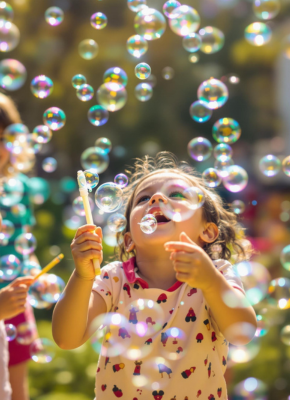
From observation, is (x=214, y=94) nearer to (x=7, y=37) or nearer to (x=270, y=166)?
(x=270, y=166)

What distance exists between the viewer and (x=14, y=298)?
1.59m

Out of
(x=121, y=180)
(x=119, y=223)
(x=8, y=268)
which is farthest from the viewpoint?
(x=8, y=268)

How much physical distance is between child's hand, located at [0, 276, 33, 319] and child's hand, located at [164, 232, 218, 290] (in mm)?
601

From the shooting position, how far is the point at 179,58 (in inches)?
263

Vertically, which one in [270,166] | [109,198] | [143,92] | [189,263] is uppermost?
[143,92]

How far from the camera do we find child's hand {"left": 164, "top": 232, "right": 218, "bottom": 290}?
48.8 inches

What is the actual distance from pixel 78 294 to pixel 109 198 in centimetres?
47

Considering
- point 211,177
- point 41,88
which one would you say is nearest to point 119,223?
point 211,177

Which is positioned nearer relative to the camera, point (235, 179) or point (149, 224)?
point (149, 224)

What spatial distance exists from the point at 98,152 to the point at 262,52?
5882 millimetres

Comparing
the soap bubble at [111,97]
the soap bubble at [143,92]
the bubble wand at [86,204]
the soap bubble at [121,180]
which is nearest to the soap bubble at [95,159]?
the soap bubble at [111,97]

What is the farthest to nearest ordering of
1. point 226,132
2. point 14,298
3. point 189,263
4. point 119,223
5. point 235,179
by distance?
point 226,132 → point 235,179 → point 119,223 → point 14,298 → point 189,263

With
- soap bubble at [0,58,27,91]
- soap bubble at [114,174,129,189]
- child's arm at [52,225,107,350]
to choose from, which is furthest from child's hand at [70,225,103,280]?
soap bubble at [0,58,27,91]

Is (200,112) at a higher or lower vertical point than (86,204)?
higher
